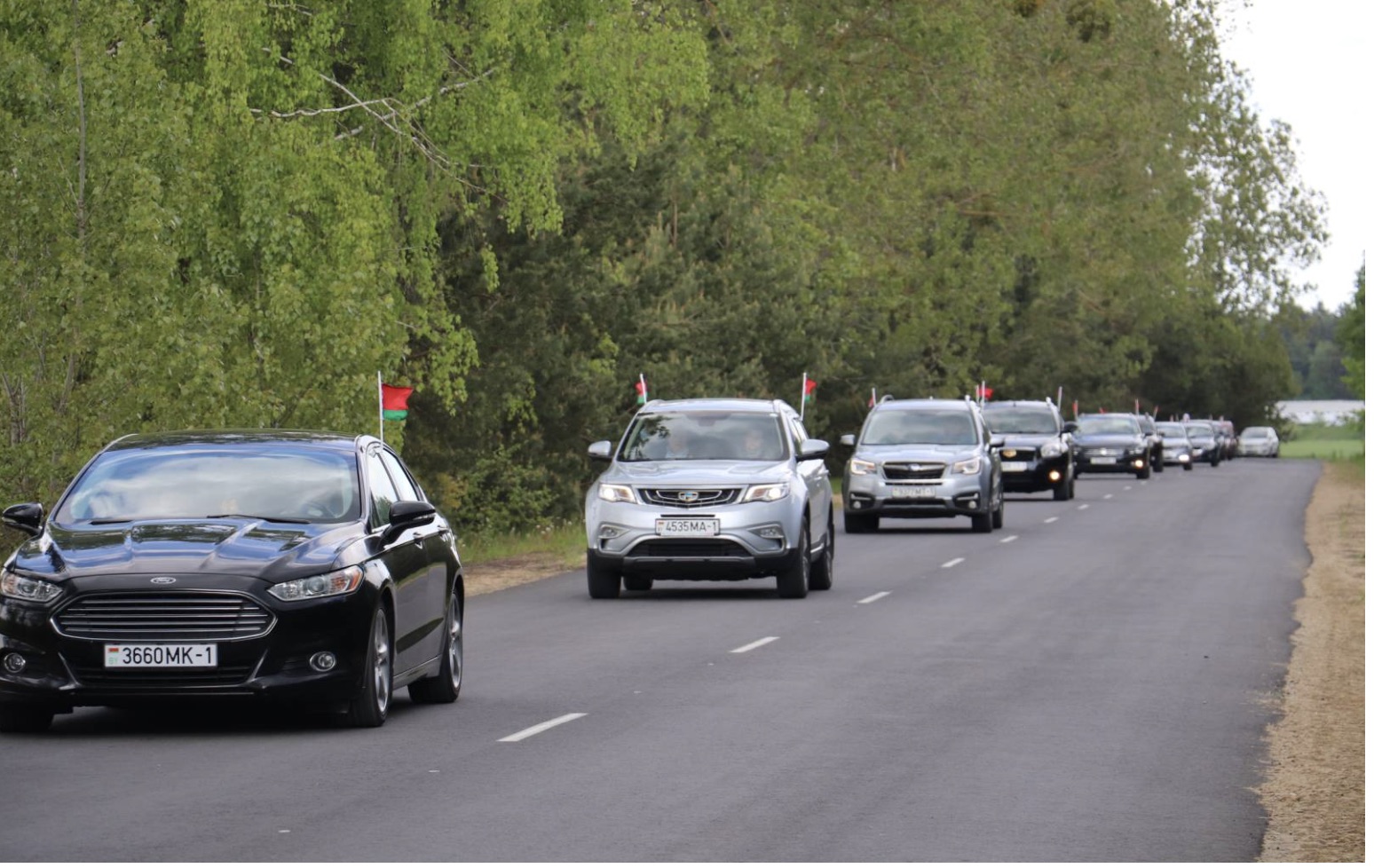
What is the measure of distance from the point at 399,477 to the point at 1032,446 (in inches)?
1405

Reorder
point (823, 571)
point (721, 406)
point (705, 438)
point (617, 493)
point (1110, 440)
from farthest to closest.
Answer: point (1110, 440) → point (823, 571) → point (721, 406) → point (705, 438) → point (617, 493)

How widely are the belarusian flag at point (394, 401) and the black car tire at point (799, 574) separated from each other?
4907 mm

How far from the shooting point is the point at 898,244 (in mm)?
75750

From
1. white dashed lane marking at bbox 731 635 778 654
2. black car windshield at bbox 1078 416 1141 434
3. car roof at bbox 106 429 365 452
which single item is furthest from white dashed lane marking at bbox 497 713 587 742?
black car windshield at bbox 1078 416 1141 434

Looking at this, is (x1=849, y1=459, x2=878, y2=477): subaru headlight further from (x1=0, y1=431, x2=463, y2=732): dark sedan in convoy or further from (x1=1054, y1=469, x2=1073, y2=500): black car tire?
(x1=0, y1=431, x2=463, y2=732): dark sedan in convoy

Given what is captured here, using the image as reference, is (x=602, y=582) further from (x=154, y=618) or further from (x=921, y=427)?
(x=921, y=427)

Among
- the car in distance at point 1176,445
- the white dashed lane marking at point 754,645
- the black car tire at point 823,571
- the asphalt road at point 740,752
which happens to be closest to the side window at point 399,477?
the asphalt road at point 740,752

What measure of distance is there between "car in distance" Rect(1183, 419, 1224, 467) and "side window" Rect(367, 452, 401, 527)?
7759 cm

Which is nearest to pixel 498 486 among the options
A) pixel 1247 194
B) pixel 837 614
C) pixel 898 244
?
pixel 837 614

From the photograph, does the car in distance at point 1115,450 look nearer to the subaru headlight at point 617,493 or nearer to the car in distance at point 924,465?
the car in distance at point 924,465

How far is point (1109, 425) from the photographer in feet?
229

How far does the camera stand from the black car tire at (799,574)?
24188mm

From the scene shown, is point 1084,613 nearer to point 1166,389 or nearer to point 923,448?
point 923,448

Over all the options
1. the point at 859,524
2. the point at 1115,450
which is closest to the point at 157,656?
the point at 859,524
